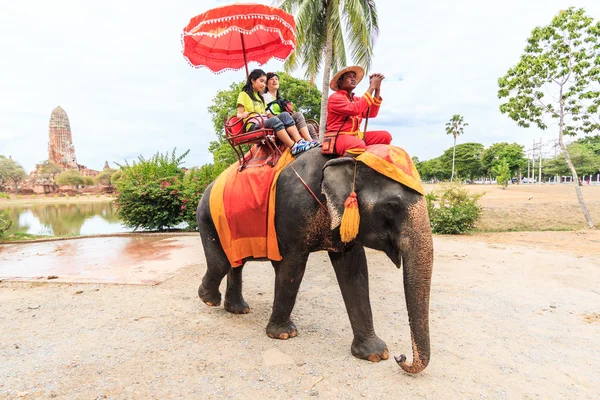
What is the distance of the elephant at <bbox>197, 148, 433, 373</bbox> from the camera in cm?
258

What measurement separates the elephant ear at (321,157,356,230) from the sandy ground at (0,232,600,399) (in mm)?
1362

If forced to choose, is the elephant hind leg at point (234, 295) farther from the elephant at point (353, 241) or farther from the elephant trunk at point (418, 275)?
the elephant trunk at point (418, 275)

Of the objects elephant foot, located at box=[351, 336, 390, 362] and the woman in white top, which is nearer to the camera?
elephant foot, located at box=[351, 336, 390, 362]

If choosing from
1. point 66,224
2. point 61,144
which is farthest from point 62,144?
point 66,224

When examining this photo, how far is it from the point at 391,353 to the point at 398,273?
3280 millimetres

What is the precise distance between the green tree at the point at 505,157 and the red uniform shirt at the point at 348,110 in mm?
61795

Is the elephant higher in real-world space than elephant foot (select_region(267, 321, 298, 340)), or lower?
higher

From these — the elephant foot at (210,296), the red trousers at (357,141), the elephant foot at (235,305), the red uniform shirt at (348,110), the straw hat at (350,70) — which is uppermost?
the straw hat at (350,70)

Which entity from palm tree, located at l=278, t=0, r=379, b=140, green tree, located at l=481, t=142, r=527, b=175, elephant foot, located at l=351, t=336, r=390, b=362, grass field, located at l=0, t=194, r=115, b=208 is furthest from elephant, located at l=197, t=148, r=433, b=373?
green tree, located at l=481, t=142, r=527, b=175

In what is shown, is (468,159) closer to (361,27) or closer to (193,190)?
(361,27)

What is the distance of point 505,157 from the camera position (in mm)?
58562

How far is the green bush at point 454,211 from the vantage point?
11828mm

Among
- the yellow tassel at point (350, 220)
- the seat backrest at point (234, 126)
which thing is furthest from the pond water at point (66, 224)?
the yellow tassel at point (350, 220)

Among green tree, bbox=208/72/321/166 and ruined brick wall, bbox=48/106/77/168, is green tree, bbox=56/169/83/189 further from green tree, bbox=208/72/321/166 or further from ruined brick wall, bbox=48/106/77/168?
green tree, bbox=208/72/321/166
